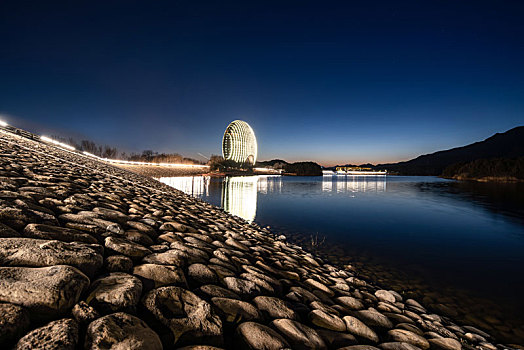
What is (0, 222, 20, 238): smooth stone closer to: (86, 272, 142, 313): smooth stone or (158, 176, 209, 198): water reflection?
(86, 272, 142, 313): smooth stone

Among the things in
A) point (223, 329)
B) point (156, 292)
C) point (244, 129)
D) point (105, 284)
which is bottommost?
point (223, 329)

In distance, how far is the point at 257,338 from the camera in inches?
63.6

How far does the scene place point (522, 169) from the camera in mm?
41656

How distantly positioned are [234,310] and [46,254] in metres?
1.53

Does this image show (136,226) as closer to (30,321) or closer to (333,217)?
(30,321)

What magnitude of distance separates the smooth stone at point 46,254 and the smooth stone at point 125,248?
0.28 meters

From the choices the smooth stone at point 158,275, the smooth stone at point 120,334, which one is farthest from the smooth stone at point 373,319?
the smooth stone at point 120,334

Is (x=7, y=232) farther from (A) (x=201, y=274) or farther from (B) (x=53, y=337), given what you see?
(A) (x=201, y=274)

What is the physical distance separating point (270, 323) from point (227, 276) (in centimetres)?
76

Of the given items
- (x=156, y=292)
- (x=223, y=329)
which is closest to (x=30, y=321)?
(x=156, y=292)

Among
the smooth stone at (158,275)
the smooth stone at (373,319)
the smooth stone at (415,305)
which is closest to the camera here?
the smooth stone at (158,275)

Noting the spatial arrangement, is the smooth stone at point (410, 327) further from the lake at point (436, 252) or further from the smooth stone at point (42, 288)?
the smooth stone at point (42, 288)

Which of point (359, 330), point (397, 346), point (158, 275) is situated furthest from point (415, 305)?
point (158, 275)

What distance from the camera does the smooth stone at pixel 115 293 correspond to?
1.44 m
